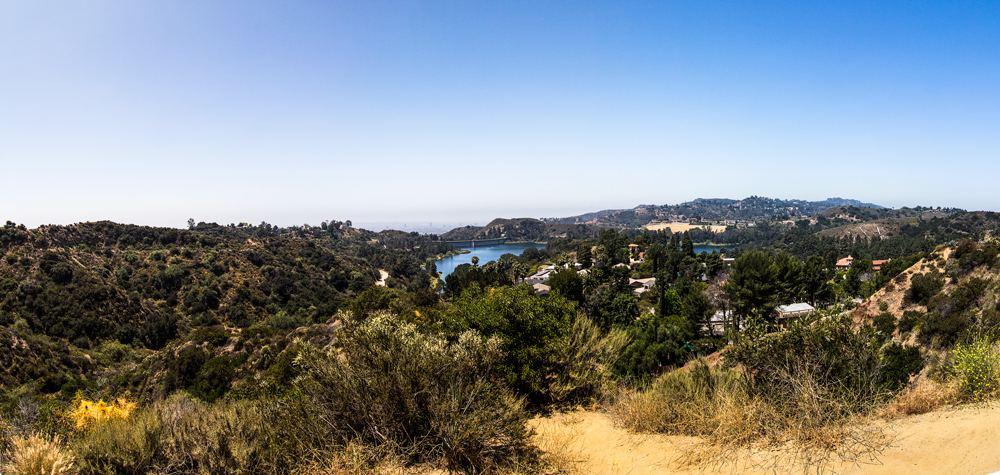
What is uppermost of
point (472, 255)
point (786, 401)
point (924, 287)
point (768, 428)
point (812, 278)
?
point (786, 401)

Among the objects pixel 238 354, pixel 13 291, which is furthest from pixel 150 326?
pixel 238 354

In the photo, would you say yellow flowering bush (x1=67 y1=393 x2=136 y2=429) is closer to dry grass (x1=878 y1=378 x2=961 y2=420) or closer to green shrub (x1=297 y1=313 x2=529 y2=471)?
green shrub (x1=297 y1=313 x2=529 y2=471)

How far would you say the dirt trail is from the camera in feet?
13.5

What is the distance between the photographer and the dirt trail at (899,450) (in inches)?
161

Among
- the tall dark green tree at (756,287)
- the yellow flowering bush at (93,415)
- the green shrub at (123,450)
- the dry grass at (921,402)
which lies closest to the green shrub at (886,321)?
the tall dark green tree at (756,287)

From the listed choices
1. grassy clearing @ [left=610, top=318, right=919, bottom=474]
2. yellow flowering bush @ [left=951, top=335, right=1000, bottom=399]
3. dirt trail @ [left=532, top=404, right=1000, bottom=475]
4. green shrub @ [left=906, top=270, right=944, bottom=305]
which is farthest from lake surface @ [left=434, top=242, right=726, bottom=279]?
yellow flowering bush @ [left=951, top=335, right=1000, bottom=399]

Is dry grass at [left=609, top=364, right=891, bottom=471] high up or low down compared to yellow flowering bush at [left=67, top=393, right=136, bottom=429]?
up

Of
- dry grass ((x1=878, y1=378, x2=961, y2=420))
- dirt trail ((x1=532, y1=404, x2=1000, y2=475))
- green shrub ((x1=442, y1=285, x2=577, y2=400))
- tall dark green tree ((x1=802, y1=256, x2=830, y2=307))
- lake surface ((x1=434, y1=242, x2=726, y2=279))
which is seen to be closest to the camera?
dirt trail ((x1=532, y1=404, x2=1000, y2=475))

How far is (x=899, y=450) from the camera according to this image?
454 centimetres

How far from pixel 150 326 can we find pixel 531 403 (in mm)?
39919

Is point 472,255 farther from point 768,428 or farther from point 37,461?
point 37,461

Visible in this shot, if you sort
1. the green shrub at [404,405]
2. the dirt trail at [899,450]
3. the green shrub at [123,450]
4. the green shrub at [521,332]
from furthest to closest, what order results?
the green shrub at [521,332] → the green shrub at [404,405] → the green shrub at [123,450] → the dirt trail at [899,450]

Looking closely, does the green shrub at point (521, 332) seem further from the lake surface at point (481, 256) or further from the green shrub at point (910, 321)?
the lake surface at point (481, 256)

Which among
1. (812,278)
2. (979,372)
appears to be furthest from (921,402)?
(812,278)
